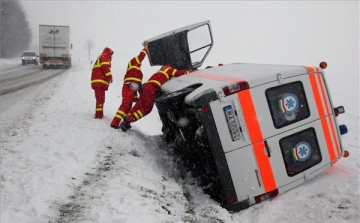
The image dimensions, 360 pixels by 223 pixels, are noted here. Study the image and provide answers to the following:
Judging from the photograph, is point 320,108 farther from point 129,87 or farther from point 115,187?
point 129,87

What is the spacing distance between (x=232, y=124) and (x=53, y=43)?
24.6 m

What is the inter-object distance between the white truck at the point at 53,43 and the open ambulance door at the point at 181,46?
20.9m

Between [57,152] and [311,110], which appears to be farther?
[57,152]

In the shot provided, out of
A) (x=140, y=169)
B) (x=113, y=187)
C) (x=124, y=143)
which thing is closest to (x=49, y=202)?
(x=113, y=187)

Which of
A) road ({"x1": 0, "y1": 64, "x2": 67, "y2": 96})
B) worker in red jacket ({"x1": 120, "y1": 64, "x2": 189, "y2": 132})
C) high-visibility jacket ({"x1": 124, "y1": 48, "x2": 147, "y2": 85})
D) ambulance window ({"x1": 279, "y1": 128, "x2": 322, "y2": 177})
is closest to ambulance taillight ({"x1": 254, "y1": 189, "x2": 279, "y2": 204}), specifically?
ambulance window ({"x1": 279, "y1": 128, "x2": 322, "y2": 177})

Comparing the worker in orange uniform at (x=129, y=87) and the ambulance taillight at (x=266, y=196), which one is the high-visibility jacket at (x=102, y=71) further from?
the ambulance taillight at (x=266, y=196)

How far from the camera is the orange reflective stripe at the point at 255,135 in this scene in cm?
349

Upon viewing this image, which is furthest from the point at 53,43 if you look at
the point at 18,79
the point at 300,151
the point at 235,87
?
the point at 300,151

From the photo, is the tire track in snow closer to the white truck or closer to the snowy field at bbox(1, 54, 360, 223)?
the snowy field at bbox(1, 54, 360, 223)

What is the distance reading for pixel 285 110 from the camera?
365 cm

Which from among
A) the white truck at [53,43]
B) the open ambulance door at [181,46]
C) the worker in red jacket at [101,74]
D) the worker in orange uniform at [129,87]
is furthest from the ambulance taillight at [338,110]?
the white truck at [53,43]

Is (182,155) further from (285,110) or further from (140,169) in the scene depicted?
(285,110)

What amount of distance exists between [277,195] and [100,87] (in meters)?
4.04

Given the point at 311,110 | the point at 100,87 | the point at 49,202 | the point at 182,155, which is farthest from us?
the point at 100,87
